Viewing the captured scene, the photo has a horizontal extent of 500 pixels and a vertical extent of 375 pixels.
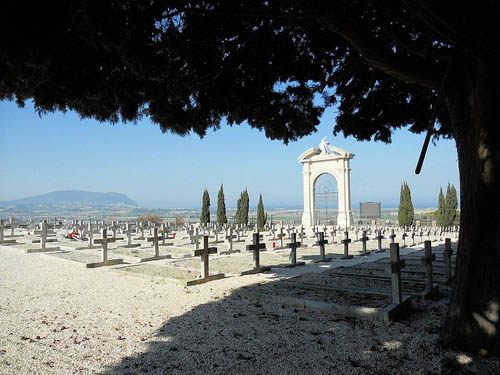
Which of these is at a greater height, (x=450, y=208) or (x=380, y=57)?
(x=380, y=57)

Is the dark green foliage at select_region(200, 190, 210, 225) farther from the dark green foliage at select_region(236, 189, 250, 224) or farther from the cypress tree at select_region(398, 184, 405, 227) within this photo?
the cypress tree at select_region(398, 184, 405, 227)

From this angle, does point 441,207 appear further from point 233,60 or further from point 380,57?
point 380,57

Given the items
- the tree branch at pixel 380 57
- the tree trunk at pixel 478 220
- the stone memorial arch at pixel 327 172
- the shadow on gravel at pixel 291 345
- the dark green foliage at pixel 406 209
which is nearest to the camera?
the shadow on gravel at pixel 291 345

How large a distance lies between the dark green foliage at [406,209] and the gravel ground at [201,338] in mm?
25869

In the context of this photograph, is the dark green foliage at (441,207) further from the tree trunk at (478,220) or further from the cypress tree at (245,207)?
the tree trunk at (478,220)

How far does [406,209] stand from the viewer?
3011 centimetres

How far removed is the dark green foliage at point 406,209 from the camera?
30031 mm

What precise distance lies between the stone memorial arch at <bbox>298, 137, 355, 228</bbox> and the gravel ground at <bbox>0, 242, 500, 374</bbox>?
22.0 meters

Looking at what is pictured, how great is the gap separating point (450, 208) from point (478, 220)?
102 ft

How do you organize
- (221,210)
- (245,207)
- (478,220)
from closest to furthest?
(478,220)
(245,207)
(221,210)

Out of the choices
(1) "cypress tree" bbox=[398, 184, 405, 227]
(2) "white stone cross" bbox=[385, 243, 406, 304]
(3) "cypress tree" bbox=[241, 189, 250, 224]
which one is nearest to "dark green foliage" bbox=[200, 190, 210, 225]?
(3) "cypress tree" bbox=[241, 189, 250, 224]

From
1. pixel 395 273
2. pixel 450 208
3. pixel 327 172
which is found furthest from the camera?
pixel 450 208

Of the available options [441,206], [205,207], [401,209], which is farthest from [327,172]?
[205,207]

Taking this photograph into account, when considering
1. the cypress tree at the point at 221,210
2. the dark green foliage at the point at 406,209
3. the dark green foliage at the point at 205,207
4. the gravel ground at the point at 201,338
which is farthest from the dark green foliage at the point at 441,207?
the gravel ground at the point at 201,338
